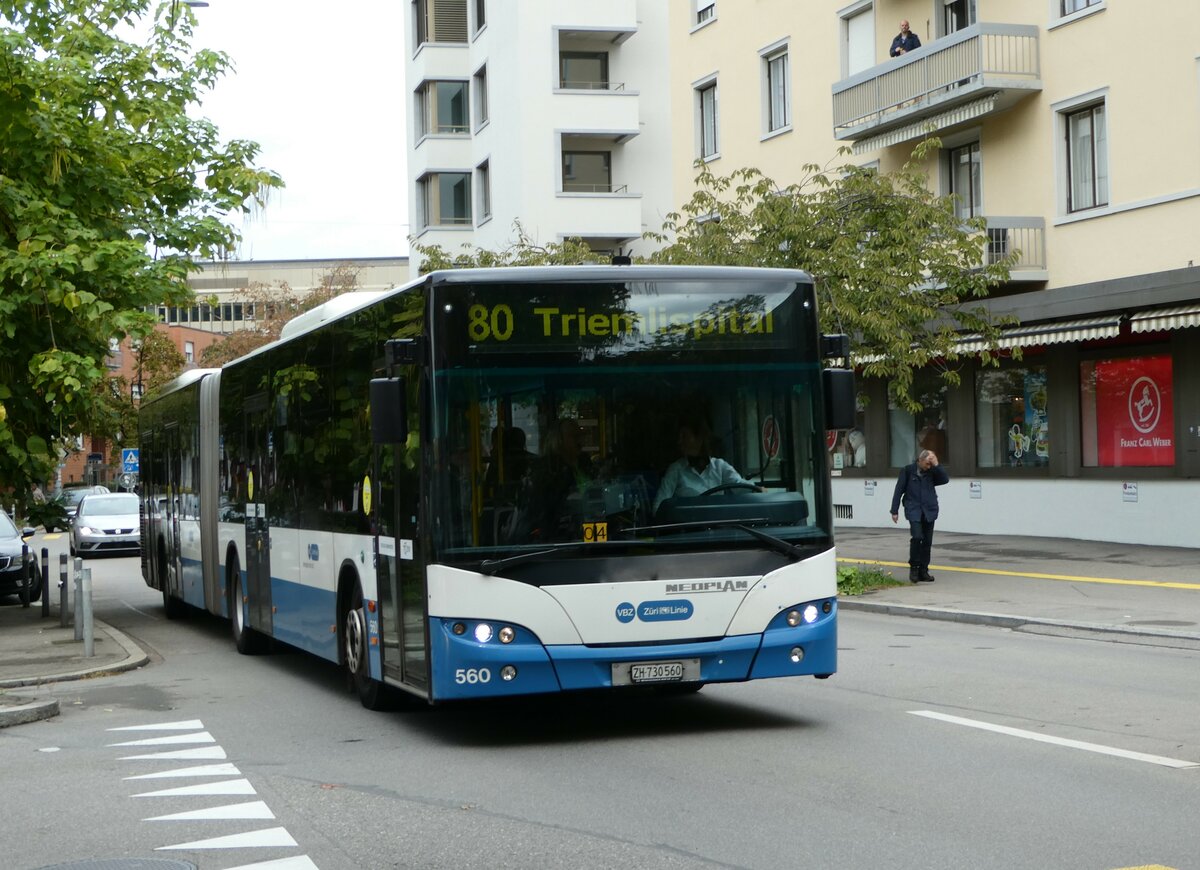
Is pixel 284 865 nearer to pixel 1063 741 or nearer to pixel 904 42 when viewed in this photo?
pixel 1063 741

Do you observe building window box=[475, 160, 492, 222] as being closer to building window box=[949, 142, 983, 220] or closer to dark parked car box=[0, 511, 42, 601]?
building window box=[949, 142, 983, 220]

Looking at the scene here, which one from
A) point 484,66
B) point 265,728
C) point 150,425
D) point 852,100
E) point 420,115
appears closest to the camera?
point 265,728

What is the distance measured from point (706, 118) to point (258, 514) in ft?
83.5

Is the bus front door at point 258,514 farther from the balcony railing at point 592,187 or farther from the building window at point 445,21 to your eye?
the building window at point 445,21

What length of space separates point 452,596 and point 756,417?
6.84 ft

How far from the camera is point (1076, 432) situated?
26688 mm

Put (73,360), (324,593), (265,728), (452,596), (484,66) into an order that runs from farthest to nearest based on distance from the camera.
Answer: (484,66)
(73,360)
(324,593)
(265,728)
(452,596)

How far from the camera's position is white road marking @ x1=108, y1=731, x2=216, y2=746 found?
10219 millimetres

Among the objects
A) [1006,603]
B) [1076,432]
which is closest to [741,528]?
[1006,603]

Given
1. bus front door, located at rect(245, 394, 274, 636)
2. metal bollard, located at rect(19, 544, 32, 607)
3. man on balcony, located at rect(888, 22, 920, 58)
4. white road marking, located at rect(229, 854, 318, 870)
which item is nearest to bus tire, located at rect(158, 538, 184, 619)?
metal bollard, located at rect(19, 544, 32, 607)

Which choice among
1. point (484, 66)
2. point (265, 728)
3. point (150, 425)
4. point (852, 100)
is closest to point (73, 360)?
point (150, 425)

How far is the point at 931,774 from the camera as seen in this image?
8.05 meters

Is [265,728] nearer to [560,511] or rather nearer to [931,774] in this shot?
[560,511]

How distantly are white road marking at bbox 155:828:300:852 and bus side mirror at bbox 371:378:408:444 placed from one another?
2.79 metres
